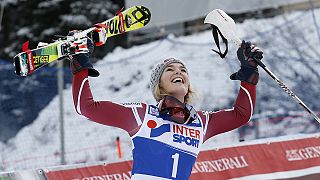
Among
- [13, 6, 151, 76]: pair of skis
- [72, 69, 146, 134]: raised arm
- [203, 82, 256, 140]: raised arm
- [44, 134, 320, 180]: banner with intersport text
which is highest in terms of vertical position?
[13, 6, 151, 76]: pair of skis

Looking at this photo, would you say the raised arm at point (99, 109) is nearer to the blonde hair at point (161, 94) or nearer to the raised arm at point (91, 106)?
the raised arm at point (91, 106)

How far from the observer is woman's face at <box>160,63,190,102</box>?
411 centimetres

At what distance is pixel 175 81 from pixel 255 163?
71.3 inches

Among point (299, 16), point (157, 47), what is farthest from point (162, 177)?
point (299, 16)

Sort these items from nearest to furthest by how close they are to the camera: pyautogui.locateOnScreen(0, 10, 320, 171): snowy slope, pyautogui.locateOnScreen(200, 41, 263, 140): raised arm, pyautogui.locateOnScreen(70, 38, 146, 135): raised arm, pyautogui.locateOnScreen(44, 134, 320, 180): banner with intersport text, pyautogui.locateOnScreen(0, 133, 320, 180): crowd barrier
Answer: pyautogui.locateOnScreen(70, 38, 146, 135): raised arm, pyautogui.locateOnScreen(200, 41, 263, 140): raised arm, pyautogui.locateOnScreen(0, 133, 320, 180): crowd barrier, pyautogui.locateOnScreen(44, 134, 320, 180): banner with intersport text, pyautogui.locateOnScreen(0, 10, 320, 171): snowy slope

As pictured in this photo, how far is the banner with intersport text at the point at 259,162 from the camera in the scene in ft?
18.0

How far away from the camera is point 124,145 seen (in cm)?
894

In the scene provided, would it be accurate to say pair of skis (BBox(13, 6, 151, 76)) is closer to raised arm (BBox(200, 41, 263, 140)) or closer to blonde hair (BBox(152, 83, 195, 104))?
blonde hair (BBox(152, 83, 195, 104))

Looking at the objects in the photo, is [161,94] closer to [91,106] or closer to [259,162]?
[91,106]

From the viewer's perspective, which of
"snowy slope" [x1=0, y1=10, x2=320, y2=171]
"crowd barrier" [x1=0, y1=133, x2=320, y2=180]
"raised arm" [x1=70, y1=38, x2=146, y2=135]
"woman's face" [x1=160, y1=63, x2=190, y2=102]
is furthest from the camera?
"snowy slope" [x1=0, y1=10, x2=320, y2=171]

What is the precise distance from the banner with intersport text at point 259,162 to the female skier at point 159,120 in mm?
1183

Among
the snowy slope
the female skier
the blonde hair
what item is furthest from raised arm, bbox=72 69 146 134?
the snowy slope

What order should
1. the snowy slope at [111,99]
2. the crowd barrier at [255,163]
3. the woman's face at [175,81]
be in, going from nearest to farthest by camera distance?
the woman's face at [175,81]
the crowd barrier at [255,163]
the snowy slope at [111,99]

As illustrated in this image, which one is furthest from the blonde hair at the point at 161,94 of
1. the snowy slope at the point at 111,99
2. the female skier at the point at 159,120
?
the snowy slope at the point at 111,99
